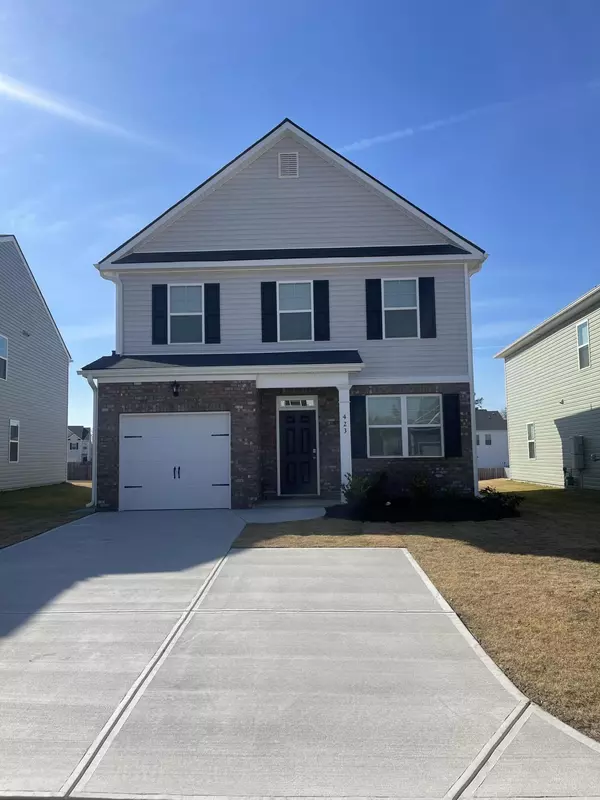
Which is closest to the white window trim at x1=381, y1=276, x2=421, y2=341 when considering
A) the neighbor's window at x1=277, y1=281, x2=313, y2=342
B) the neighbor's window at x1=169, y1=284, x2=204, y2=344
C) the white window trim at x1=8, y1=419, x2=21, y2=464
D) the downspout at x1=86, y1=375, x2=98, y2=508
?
the neighbor's window at x1=277, y1=281, x2=313, y2=342

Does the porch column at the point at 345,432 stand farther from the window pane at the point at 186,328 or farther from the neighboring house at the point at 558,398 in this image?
the neighboring house at the point at 558,398

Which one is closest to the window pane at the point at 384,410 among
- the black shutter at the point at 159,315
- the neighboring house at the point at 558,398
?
the black shutter at the point at 159,315

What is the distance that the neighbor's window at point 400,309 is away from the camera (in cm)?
1502

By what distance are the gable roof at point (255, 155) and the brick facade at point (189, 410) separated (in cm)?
337

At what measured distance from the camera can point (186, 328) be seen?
1519 centimetres

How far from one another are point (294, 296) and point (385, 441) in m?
3.97

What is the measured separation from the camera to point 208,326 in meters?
15.1

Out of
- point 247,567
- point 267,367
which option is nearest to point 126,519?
point 267,367

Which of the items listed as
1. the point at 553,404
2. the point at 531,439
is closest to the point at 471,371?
the point at 553,404

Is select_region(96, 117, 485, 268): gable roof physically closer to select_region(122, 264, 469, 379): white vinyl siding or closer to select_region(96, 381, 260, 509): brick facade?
select_region(122, 264, 469, 379): white vinyl siding

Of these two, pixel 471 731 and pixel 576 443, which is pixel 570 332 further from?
pixel 471 731

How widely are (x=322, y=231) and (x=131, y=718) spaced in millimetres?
13170

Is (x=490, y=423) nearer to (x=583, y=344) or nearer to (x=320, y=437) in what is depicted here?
(x=583, y=344)

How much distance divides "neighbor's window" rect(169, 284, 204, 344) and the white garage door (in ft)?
6.73
